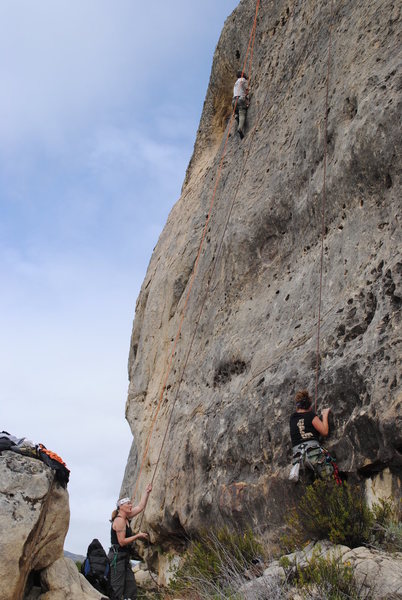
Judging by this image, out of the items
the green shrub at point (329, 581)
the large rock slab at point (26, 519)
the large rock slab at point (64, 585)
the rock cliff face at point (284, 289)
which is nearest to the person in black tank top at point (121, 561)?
the large rock slab at point (64, 585)

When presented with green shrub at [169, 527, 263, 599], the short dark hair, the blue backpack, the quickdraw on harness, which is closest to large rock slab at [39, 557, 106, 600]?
the blue backpack

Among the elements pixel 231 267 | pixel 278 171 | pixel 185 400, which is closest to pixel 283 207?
pixel 278 171

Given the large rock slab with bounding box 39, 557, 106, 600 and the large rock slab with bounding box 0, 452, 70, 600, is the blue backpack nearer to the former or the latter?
the large rock slab with bounding box 39, 557, 106, 600

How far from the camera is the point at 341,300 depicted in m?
7.94

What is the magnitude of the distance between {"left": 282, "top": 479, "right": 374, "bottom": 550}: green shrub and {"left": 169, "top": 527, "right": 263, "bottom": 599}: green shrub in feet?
2.16

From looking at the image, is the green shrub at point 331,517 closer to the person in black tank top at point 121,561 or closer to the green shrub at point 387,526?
the green shrub at point 387,526

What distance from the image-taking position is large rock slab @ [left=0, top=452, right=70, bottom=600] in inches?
297

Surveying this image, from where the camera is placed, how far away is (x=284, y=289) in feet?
31.5

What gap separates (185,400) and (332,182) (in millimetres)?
4824

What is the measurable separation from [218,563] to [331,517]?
6.63 feet

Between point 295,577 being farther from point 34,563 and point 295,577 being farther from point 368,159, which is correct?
point 368,159

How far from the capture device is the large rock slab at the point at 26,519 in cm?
755

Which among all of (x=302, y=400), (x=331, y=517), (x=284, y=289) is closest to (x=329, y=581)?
(x=331, y=517)

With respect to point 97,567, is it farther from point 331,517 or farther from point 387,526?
point 387,526
